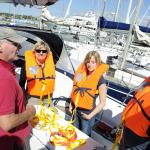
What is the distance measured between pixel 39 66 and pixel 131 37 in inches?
134

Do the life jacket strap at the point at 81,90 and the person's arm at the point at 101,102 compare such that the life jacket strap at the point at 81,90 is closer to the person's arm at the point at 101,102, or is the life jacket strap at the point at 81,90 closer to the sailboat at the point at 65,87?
the person's arm at the point at 101,102

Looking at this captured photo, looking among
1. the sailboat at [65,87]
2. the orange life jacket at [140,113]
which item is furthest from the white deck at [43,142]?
the sailboat at [65,87]

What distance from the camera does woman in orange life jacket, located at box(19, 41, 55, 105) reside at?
155 inches

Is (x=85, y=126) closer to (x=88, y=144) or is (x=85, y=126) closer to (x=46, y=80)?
(x=88, y=144)

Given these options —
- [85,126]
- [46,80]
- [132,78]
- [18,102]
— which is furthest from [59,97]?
[18,102]

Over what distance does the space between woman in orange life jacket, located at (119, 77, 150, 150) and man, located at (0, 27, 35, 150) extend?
84 centimetres

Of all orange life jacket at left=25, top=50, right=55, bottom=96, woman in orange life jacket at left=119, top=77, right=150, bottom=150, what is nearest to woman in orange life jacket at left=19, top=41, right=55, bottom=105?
orange life jacket at left=25, top=50, right=55, bottom=96

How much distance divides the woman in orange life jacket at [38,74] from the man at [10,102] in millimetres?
1804

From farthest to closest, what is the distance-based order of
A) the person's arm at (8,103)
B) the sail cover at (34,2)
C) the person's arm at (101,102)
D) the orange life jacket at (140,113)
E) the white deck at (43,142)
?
the sail cover at (34,2) < the person's arm at (101,102) < the white deck at (43,142) < the orange life jacket at (140,113) < the person's arm at (8,103)

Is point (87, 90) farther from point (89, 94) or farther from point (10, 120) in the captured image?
point (10, 120)

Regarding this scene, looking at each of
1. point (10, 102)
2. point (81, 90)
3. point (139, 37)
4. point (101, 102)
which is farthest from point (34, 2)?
A: point (10, 102)

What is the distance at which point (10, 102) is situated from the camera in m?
1.79

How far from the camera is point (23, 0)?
5.26 m

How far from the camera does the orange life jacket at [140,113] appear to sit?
2299mm
